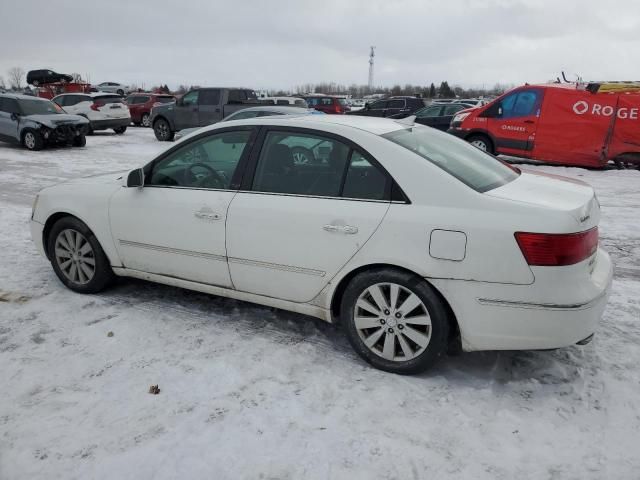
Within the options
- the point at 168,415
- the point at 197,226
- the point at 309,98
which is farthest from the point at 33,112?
the point at 168,415

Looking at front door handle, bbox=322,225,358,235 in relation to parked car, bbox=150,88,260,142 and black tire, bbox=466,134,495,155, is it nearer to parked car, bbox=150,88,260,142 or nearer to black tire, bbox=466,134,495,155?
black tire, bbox=466,134,495,155

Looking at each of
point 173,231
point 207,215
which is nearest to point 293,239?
point 207,215

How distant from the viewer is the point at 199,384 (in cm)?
307

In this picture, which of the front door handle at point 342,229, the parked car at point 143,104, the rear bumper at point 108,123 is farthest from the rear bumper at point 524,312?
the parked car at point 143,104

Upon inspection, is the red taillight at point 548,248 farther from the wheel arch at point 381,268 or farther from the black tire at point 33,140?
the black tire at point 33,140

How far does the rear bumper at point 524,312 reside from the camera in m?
2.75

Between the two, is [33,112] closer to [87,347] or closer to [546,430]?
[87,347]

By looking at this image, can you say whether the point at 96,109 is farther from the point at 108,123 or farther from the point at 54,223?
the point at 54,223

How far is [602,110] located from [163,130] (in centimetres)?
1293

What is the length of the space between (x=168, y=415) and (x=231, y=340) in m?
0.87

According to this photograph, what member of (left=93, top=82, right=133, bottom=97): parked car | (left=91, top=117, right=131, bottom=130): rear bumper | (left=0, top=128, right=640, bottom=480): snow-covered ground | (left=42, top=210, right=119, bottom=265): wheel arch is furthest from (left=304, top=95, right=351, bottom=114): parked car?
(left=0, top=128, right=640, bottom=480): snow-covered ground

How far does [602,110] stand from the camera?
11109mm

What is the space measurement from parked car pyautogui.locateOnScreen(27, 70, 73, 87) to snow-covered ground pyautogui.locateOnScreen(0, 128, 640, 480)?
90.6 ft

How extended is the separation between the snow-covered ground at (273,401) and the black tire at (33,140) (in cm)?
1178
